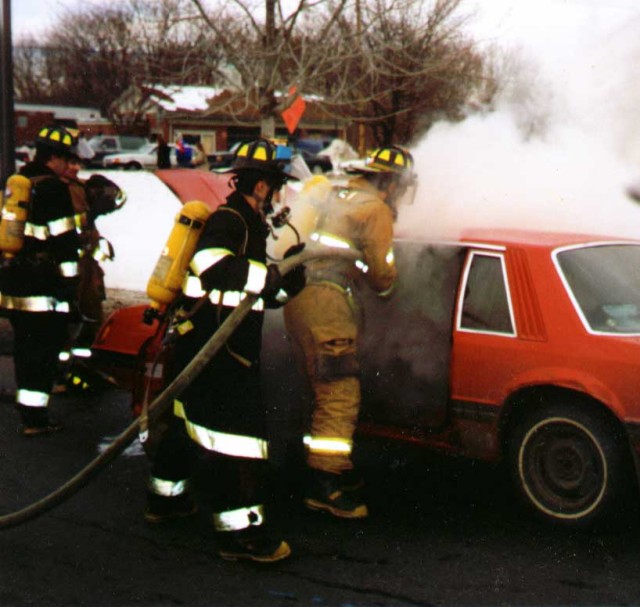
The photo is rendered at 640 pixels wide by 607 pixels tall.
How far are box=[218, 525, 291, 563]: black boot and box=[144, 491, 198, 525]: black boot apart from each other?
0.55 meters

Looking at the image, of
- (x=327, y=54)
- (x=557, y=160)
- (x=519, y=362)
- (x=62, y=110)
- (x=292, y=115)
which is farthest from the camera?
(x=62, y=110)

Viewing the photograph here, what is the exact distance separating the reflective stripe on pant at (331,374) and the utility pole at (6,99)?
5767 mm

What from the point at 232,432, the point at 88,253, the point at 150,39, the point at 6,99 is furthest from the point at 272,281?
the point at 150,39

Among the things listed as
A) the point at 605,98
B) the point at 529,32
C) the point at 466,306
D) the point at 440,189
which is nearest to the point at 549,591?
the point at 466,306

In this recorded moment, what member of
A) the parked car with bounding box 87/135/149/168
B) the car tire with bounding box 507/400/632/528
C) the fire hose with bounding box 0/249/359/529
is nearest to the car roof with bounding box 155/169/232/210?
the fire hose with bounding box 0/249/359/529

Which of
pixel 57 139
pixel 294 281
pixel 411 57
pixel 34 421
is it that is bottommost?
pixel 34 421

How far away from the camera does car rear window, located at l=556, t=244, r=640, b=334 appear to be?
16.2 ft

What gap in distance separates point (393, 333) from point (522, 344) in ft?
2.39

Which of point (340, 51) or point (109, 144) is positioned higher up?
point (340, 51)

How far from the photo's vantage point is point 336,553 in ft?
15.4

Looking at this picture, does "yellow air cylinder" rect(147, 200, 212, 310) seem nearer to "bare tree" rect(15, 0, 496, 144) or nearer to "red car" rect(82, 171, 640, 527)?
"red car" rect(82, 171, 640, 527)

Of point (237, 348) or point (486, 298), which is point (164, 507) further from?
point (486, 298)

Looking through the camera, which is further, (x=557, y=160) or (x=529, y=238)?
(x=557, y=160)

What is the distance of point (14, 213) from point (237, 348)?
2.72 m
